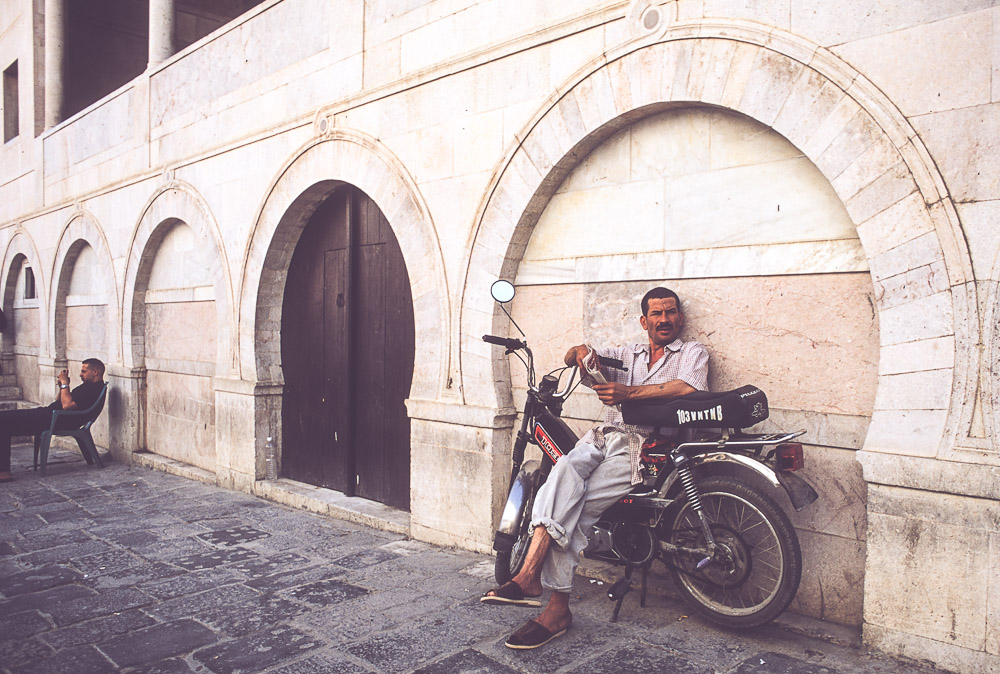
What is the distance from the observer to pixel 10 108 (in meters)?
14.4

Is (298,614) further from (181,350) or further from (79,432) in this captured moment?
(79,432)

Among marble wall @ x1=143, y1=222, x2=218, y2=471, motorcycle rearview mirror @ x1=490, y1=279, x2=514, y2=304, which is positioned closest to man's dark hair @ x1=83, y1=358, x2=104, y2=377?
marble wall @ x1=143, y1=222, x2=218, y2=471

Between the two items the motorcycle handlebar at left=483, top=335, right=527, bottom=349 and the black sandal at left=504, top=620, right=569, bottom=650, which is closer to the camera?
the black sandal at left=504, top=620, right=569, bottom=650

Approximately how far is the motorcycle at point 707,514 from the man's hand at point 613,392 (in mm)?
72

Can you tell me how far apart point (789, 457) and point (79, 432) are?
839 cm

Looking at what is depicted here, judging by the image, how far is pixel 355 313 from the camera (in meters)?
6.81

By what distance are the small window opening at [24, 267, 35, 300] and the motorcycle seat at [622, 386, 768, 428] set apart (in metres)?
13.6

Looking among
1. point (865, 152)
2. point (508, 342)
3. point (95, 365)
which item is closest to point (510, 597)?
point (508, 342)

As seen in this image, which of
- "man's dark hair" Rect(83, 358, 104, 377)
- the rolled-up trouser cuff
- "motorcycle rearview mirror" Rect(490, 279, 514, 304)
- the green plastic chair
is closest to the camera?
the rolled-up trouser cuff

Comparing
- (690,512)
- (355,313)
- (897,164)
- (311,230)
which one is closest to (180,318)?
(311,230)

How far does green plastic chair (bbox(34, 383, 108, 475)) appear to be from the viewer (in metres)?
8.62

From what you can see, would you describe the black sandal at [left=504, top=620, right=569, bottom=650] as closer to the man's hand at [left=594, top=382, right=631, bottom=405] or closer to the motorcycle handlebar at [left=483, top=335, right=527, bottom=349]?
the man's hand at [left=594, top=382, right=631, bottom=405]

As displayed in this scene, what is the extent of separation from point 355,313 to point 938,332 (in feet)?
15.6

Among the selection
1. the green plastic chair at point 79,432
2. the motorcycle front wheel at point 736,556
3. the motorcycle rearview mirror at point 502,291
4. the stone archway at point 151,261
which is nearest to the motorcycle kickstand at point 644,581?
the motorcycle front wheel at point 736,556
